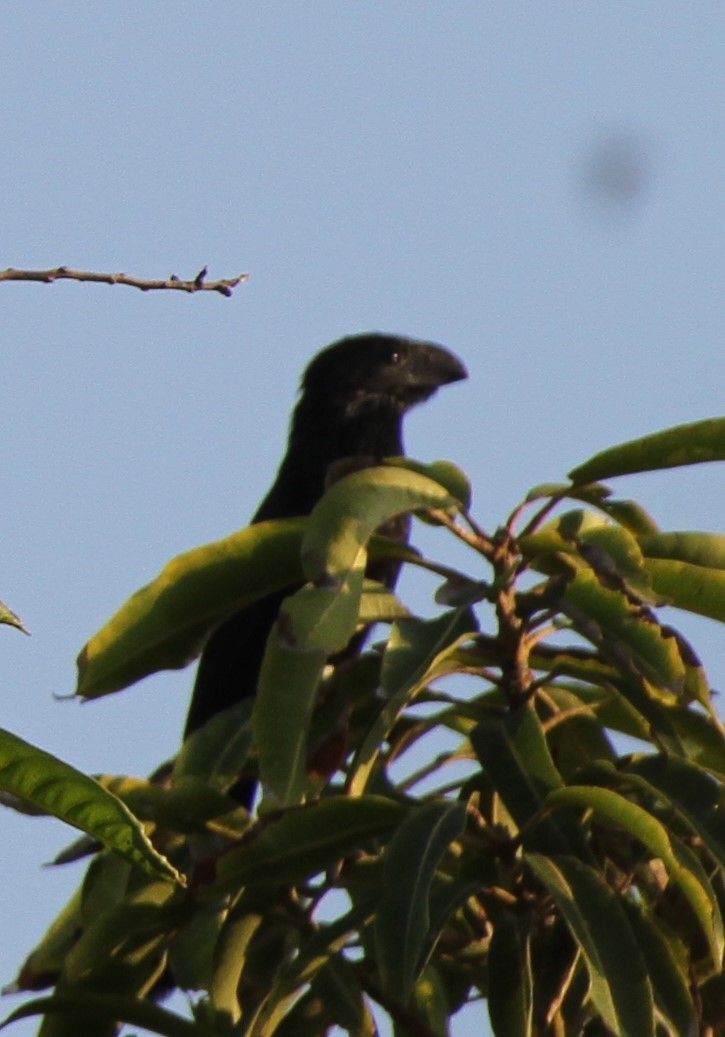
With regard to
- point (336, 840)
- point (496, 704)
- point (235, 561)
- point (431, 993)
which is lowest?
point (431, 993)

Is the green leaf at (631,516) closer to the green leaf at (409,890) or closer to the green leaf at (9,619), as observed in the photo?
the green leaf at (409,890)

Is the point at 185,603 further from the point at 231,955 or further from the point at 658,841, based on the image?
the point at 658,841

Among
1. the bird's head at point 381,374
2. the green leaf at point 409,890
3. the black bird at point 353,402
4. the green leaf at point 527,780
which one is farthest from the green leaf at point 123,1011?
the bird's head at point 381,374

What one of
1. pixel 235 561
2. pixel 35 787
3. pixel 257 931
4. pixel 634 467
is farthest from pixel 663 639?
pixel 35 787

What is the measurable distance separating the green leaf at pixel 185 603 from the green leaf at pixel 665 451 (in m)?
0.47

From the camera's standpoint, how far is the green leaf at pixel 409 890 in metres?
2.34

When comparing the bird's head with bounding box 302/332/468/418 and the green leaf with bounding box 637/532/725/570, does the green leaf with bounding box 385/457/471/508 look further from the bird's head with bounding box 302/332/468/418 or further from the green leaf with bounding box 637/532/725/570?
the bird's head with bounding box 302/332/468/418

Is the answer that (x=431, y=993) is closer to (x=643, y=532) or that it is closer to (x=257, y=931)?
(x=257, y=931)

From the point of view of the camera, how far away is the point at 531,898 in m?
2.69

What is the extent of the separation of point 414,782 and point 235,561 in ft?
1.72

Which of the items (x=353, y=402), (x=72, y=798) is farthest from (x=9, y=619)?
(x=353, y=402)

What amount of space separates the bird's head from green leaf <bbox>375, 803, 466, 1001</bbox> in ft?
11.0

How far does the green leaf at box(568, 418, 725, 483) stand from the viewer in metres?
2.62

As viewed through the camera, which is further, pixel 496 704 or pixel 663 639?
pixel 496 704
